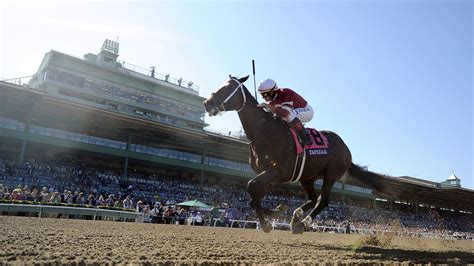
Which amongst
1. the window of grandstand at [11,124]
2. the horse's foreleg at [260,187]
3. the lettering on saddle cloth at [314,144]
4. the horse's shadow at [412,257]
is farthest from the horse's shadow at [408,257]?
the window of grandstand at [11,124]

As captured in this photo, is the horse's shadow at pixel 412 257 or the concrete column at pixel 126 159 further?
the concrete column at pixel 126 159

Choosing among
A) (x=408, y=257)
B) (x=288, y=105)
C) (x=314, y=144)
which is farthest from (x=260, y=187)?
(x=408, y=257)

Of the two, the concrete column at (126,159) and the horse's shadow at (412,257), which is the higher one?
the concrete column at (126,159)

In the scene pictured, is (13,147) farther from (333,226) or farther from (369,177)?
(369,177)

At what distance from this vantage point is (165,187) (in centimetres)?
3703

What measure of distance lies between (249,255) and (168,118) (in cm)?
5049

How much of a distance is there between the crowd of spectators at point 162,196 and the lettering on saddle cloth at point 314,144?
10471 mm

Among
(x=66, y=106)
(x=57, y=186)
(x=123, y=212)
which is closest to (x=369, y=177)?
(x=123, y=212)

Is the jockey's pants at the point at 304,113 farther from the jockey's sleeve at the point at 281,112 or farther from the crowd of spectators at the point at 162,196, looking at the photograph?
the crowd of spectators at the point at 162,196

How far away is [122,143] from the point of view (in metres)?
37.5

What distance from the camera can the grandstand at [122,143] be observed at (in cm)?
3120

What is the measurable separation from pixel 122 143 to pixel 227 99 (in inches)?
1332

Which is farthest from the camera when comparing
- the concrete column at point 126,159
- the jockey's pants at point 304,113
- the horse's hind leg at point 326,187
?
the concrete column at point 126,159

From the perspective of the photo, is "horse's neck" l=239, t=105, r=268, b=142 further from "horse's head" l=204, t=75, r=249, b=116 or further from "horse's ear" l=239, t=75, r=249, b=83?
"horse's ear" l=239, t=75, r=249, b=83
